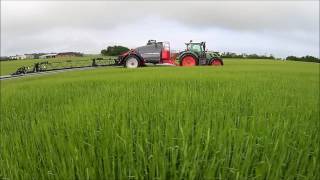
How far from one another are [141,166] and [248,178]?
0.71m

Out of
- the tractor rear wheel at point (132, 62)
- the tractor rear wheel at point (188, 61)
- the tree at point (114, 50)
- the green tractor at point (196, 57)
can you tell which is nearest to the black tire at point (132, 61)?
the tractor rear wheel at point (132, 62)

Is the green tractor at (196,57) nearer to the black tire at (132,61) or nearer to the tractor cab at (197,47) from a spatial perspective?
the tractor cab at (197,47)

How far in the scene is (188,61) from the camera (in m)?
23.6

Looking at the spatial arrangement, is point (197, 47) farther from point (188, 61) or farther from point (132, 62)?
point (132, 62)

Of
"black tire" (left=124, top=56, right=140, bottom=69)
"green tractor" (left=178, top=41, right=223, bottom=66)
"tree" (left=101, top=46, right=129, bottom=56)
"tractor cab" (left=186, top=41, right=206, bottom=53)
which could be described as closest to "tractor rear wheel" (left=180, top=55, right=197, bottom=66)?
"green tractor" (left=178, top=41, right=223, bottom=66)

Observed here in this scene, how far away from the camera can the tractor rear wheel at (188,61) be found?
23.4m

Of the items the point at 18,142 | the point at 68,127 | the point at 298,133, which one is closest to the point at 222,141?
the point at 298,133

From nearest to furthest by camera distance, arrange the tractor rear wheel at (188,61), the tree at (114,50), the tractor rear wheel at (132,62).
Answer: the tractor rear wheel at (188,61), the tractor rear wheel at (132,62), the tree at (114,50)

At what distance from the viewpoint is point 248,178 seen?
3125 millimetres

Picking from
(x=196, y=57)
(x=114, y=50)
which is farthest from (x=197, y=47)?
(x=114, y=50)

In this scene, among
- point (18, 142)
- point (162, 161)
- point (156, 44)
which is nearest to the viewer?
point (162, 161)

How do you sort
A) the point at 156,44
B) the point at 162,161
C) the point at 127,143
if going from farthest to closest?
1. the point at 156,44
2. the point at 127,143
3. the point at 162,161

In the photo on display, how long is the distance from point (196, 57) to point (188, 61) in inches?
17.3

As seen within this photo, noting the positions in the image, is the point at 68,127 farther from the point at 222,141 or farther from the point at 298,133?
the point at 298,133
